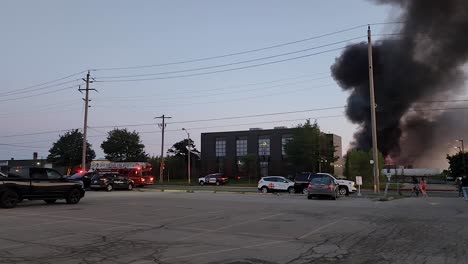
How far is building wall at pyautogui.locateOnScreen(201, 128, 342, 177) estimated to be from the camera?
303ft

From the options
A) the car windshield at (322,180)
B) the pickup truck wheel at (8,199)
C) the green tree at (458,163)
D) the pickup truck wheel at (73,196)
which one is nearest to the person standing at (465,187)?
the car windshield at (322,180)

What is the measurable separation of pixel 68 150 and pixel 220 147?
3407cm

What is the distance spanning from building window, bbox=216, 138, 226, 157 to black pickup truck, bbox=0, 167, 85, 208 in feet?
257

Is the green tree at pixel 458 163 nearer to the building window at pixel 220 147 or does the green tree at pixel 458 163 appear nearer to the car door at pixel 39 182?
the building window at pixel 220 147

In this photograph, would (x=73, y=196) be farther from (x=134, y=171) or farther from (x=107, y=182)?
(x=134, y=171)

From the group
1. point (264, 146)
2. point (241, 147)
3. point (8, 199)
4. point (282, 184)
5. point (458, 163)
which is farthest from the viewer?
point (241, 147)

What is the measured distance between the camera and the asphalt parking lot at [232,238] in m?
8.15

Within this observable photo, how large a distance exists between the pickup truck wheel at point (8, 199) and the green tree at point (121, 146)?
8015cm

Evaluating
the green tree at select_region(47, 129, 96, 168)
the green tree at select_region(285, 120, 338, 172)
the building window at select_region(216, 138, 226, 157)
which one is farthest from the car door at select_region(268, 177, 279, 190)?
the green tree at select_region(47, 129, 96, 168)

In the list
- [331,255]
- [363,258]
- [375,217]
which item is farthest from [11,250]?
[375,217]

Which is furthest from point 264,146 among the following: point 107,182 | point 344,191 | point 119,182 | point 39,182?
point 39,182

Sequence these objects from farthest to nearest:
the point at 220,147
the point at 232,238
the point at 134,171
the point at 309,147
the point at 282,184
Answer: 1. the point at 220,147
2. the point at 309,147
3. the point at 134,171
4. the point at 282,184
5. the point at 232,238

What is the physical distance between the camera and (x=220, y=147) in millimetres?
100688

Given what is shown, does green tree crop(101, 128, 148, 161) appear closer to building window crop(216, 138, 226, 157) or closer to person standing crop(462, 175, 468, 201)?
building window crop(216, 138, 226, 157)
